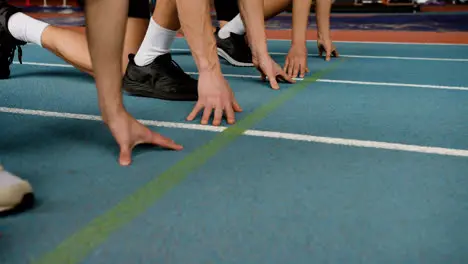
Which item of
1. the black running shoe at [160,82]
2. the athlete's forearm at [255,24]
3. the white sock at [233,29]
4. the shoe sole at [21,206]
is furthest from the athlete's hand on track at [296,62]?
the shoe sole at [21,206]

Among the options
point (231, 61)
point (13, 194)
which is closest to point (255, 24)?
point (231, 61)

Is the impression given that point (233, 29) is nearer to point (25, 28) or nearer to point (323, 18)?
point (323, 18)

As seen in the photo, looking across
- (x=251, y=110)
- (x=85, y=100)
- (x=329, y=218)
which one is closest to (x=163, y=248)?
(x=329, y=218)

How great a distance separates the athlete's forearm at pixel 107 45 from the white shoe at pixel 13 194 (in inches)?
13.8

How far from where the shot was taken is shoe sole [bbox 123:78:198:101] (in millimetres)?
2252

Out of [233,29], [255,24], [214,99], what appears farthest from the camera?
[233,29]

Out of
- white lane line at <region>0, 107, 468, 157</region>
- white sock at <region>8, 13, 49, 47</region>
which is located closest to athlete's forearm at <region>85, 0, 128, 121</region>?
white lane line at <region>0, 107, 468, 157</region>

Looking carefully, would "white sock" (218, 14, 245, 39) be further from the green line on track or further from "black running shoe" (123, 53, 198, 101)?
the green line on track

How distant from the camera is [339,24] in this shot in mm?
6887

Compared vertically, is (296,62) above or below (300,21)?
below

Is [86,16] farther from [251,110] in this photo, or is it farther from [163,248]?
[251,110]

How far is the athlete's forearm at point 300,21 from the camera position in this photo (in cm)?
289

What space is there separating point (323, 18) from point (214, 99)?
6.13ft

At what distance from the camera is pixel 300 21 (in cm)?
295
